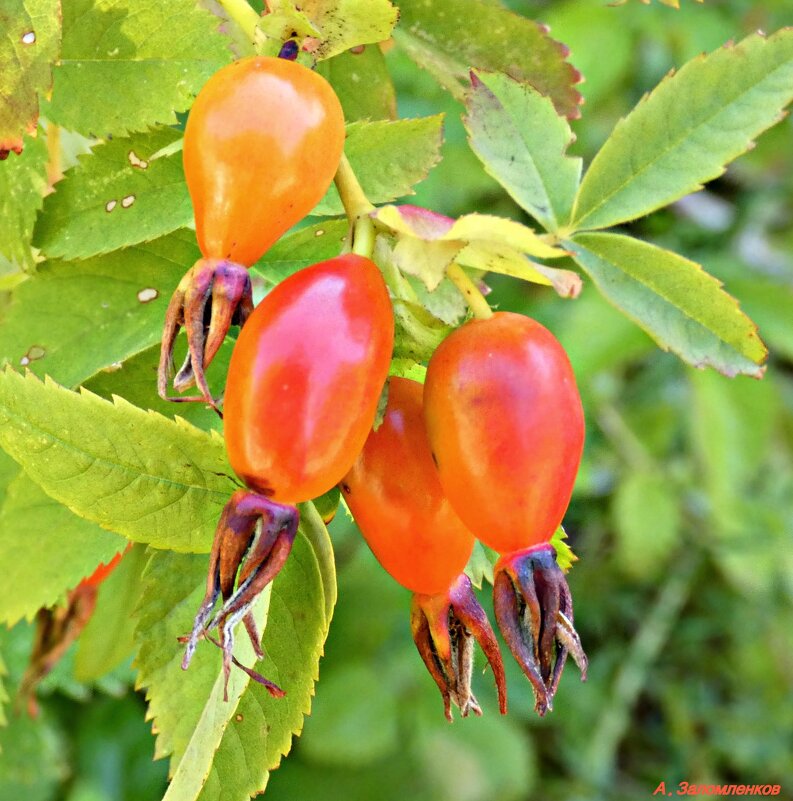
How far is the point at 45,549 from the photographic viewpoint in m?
0.85

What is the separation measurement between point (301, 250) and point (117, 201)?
0.16 m

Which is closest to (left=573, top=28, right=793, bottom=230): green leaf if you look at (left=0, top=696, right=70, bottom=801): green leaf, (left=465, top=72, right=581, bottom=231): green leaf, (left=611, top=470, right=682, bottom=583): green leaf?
(left=465, top=72, right=581, bottom=231): green leaf

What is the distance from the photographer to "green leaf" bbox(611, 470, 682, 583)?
8.82 ft

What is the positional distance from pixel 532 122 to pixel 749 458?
79.6 inches

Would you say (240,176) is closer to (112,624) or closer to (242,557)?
(242,557)

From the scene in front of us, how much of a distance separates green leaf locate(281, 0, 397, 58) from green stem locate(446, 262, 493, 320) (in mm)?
193

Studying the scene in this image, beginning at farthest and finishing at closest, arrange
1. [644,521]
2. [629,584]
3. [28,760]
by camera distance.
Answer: [629,584] → [644,521] → [28,760]

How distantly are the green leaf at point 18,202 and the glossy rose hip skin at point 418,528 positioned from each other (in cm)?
36

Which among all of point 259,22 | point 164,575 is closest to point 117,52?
point 259,22

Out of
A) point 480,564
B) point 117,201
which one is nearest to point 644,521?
point 480,564

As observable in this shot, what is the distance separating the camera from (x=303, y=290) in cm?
57

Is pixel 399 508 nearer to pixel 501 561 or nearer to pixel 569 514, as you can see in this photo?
pixel 501 561

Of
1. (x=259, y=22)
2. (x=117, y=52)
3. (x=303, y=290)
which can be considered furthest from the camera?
(x=117, y=52)

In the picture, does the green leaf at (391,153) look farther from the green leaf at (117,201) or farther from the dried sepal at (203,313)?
the dried sepal at (203,313)
